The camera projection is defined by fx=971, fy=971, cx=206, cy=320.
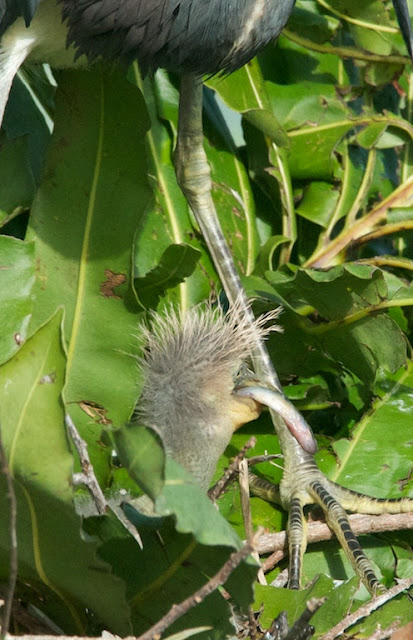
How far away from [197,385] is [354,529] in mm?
329

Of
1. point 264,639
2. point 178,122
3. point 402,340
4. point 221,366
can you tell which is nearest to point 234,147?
point 178,122

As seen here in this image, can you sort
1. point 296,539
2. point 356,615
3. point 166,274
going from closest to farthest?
1. point 356,615
2. point 296,539
3. point 166,274

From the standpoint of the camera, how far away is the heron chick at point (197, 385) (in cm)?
131

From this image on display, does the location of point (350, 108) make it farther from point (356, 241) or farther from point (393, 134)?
point (356, 241)

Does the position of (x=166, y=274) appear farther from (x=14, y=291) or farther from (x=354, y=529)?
(x=354, y=529)

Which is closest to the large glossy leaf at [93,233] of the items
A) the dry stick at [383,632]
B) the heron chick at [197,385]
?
the heron chick at [197,385]

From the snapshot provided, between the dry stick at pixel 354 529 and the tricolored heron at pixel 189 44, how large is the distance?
2 centimetres

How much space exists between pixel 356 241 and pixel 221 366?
630mm

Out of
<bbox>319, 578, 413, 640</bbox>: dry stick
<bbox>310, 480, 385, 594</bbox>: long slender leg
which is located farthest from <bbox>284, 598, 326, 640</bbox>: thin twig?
<bbox>310, 480, 385, 594</bbox>: long slender leg

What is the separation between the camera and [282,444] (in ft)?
5.26

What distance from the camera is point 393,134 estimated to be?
6.72 feet

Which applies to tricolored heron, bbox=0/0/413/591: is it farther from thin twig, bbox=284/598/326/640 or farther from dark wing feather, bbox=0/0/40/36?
thin twig, bbox=284/598/326/640

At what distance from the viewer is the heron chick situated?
51.6 inches

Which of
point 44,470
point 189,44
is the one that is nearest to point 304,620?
point 44,470
